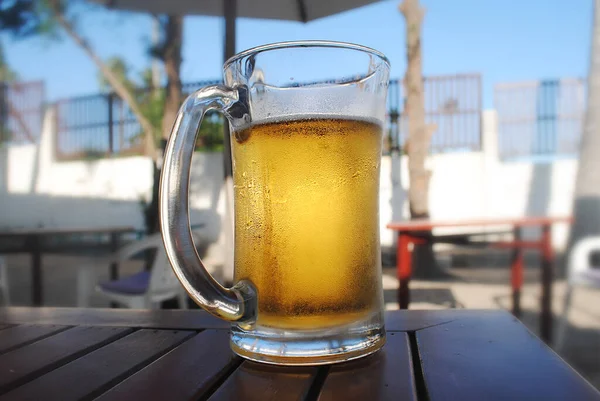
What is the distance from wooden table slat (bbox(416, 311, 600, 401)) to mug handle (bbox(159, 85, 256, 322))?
16 centimetres

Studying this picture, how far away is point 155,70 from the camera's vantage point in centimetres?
715

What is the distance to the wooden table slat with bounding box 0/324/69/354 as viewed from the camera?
571 millimetres

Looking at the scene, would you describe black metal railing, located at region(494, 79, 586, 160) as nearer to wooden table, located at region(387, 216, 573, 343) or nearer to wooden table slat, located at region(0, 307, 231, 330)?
wooden table, located at region(387, 216, 573, 343)

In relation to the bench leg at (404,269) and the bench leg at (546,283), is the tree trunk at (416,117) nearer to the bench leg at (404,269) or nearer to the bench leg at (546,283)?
the bench leg at (546,283)

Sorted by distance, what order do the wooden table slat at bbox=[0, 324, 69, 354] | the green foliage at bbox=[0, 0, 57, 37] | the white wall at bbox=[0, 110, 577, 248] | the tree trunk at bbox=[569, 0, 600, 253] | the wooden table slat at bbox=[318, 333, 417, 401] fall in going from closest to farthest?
1. the wooden table slat at bbox=[318, 333, 417, 401]
2. the wooden table slat at bbox=[0, 324, 69, 354]
3. the tree trunk at bbox=[569, 0, 600, 253]
4. the green foliage at bbox=[0, 0, 57, 37]
5. the white wall at bbox=[0, 110, 577, 248]

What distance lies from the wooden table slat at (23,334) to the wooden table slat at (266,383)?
271 millimetres

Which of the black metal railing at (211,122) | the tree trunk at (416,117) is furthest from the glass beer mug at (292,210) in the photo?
the black metal railing at (211,122)

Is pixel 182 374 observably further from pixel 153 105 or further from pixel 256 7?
pixel 153 105

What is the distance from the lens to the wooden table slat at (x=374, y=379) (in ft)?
1.25

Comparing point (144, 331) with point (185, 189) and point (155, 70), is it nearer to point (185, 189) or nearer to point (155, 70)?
point (185, 189)

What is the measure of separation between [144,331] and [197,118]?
0.28m

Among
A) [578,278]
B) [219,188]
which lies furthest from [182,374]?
[219,188]

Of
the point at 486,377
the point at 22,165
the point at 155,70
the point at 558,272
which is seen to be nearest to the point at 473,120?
the point at 558,272

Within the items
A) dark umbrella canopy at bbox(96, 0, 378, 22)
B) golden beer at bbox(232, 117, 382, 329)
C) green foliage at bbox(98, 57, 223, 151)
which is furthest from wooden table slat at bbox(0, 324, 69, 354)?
green foliage at bbox(98, 57, 223, 151)
